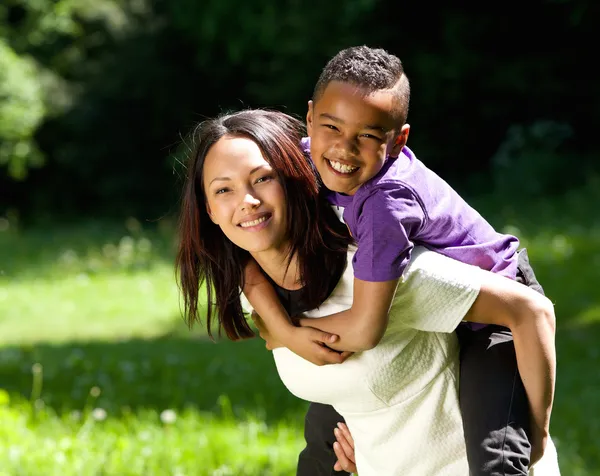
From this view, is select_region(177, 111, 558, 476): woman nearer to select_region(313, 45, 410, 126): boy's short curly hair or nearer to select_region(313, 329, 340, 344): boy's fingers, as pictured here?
select_region(313, 329, 340, 344): boy's fingers

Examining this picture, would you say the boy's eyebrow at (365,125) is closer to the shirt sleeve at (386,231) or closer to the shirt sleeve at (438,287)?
the shirt sleeve at (386,231)

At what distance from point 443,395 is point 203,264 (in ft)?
2.40

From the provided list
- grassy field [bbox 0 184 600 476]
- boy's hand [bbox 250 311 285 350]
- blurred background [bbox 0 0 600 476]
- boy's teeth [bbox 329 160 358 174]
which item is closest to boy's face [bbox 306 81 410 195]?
boy's teeth [bbox 329 160 358 174]

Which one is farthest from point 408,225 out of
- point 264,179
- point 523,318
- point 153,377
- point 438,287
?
point 153,377

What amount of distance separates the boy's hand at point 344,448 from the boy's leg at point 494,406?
1.28 ft

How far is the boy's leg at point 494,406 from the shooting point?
2.05m

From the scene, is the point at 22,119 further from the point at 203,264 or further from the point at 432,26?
the point at 203,264

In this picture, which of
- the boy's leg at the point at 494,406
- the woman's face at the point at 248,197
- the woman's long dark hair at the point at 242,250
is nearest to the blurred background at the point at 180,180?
the woman's long dark hair at the point at 242,250

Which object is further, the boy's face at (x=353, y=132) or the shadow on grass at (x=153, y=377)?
the shadow on grass at (x=153, y=377)


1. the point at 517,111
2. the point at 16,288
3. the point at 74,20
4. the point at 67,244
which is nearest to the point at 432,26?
the point at 517,111

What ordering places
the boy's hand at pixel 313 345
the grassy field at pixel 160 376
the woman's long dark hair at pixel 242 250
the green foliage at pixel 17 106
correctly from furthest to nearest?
Result: the green foliage at pixel 17 106 → the grassy field at pixel 160 376 → the woman's long dark hair at pixel 242 250 → the boy's hand at pixel 313 345

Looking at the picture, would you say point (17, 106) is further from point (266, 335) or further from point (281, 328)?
point (281, 328)

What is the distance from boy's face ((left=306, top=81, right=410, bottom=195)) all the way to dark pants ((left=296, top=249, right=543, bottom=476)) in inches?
20.4

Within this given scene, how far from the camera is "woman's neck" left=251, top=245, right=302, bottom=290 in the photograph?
2.30m
